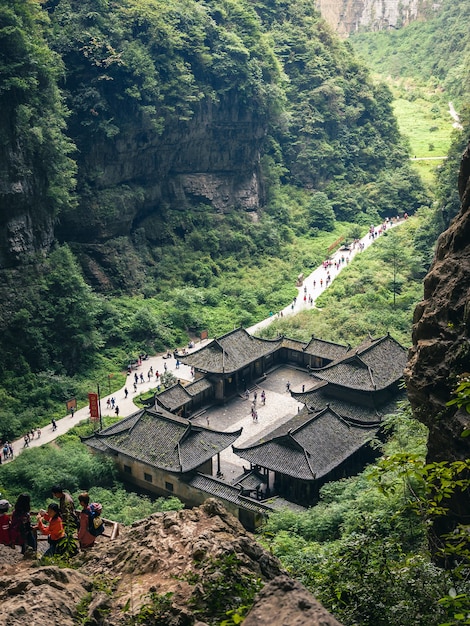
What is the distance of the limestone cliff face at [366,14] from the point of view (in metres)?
154

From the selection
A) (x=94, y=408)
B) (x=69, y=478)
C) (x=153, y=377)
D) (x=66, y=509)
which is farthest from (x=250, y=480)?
(x=66, y=509)

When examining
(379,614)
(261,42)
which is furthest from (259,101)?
(379,614)

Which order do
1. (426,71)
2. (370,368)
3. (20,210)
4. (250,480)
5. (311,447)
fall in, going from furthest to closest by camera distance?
1. (426,71)
2. (20,210)
3. (370,368)
4. (250,480)
5. (311,447)

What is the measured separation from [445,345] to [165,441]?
21.7 m

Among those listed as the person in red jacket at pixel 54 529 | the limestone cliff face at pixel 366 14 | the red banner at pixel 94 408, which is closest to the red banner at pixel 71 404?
the red banner at pixel 94 408

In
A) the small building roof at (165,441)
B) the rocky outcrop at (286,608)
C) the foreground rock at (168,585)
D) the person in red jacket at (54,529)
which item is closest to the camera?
the rocky outcrop at (286,608)

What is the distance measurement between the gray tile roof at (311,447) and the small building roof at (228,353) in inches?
365

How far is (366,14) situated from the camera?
522ft

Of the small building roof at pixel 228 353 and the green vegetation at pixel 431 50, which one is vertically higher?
the green vegetation at pixel 431 50

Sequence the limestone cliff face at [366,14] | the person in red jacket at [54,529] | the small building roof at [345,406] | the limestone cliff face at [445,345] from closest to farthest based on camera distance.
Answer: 1. the limestone cliff face at [445,345]
2. the person in red jacket at [54,529]
3. the small building roof at [345,406]
4. the limestone cliff face at [366,14]

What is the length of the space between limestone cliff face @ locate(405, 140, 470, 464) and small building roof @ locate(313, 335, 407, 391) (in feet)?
71.8

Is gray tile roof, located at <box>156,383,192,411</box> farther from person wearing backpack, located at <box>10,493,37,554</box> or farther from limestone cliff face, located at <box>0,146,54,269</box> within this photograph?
person wearing backpack, located at <box>10,493,37,554</box>

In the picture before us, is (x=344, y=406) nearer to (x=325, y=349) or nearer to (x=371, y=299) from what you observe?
(x=325, y=349)

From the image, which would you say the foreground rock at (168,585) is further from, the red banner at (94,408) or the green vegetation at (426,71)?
the green vegetation at (426,71)
